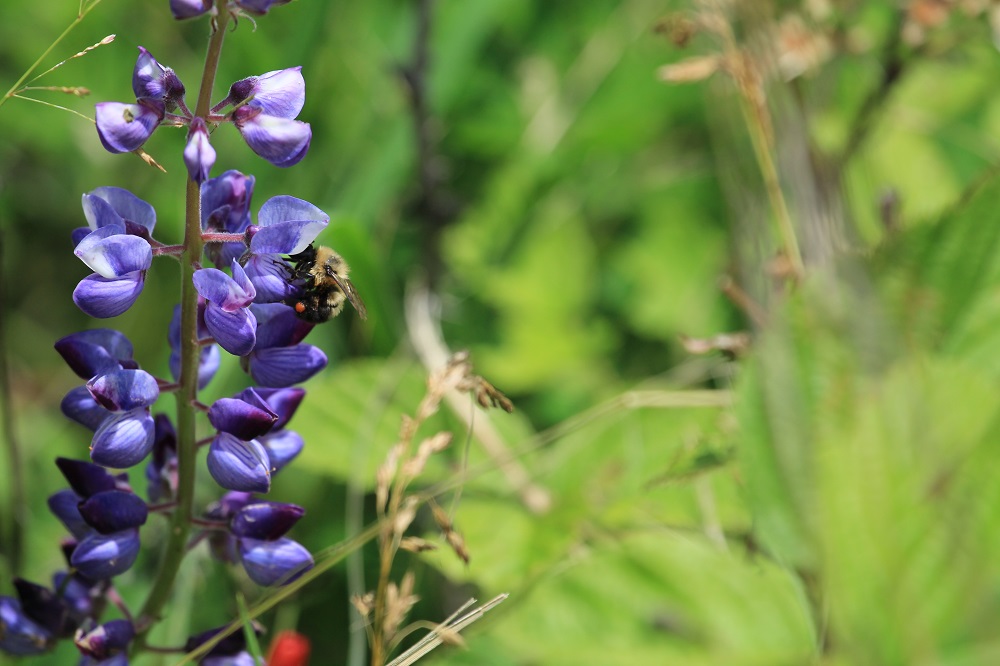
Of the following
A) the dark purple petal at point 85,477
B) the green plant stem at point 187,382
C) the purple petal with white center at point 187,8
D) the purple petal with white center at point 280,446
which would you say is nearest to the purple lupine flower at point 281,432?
the purple petal with white center at point 280,446

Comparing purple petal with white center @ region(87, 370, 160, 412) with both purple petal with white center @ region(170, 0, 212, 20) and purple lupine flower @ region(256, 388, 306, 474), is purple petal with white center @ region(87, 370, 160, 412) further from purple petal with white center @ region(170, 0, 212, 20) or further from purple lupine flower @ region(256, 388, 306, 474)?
purple petal with white center @ region(170, 0, 212, 20)

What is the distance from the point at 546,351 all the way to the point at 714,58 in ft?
3.33

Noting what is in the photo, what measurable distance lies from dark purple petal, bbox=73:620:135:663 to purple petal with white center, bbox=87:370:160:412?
1.03 feet

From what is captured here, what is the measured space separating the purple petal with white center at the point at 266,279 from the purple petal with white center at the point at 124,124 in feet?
0.59

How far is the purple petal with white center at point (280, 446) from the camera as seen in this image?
134 centimetres

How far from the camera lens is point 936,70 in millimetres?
3211

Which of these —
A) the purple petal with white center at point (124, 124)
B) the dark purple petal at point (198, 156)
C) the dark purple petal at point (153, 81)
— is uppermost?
the dark purple petal at point (153, 81)

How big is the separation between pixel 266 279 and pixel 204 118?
191mm

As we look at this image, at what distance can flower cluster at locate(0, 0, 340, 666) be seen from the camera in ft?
3.64

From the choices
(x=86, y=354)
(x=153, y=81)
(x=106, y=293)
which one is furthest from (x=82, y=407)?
(x=153, y=81)

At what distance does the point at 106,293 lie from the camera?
1130 millimetres

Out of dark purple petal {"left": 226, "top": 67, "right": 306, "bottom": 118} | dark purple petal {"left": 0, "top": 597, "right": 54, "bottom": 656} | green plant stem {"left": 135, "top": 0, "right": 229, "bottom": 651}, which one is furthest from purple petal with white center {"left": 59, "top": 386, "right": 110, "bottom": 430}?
dark purple petal {"left": 226, "top": 67, "right": 306, "bottom": 118}

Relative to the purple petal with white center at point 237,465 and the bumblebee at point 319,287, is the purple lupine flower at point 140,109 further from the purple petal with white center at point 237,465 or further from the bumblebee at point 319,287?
the purple petal with white center at point 237,465

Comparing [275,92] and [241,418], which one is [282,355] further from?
[275,92]
